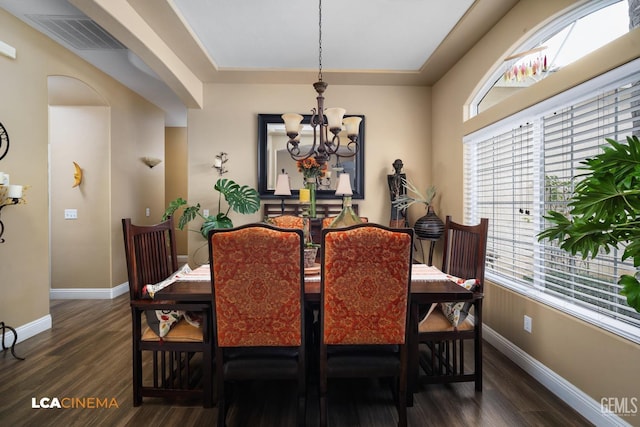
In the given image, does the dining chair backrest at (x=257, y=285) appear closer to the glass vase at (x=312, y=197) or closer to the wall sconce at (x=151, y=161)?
the glass vase at (x=312, y=197)

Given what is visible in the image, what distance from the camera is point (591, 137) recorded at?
5.82 feet

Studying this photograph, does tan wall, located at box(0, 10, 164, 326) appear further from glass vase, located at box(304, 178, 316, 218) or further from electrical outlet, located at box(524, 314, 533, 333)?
electrical outlet, located at box(524, 314, 533, 333)

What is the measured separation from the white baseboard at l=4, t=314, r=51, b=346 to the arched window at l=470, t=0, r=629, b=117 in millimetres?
4694

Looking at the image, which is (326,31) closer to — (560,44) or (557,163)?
(560,44)

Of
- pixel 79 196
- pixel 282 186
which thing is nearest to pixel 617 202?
pixel 282 186

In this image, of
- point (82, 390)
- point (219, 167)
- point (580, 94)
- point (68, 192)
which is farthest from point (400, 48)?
point (68, 192)

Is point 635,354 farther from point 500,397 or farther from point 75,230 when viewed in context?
point 75,230

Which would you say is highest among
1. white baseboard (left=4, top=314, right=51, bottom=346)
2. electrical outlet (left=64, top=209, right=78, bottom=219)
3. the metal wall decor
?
the metal wall decor

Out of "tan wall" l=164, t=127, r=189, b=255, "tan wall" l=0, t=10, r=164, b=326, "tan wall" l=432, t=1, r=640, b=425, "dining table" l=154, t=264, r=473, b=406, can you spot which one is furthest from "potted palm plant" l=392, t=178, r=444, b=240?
"tan wall" l=164, t=127, r=189, b=255

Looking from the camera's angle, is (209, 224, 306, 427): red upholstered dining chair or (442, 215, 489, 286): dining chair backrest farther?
(442, 215, 489, 286): dining chair backrest

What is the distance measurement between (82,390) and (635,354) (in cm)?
320

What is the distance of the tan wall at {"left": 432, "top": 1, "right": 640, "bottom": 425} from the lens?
5.10 feet

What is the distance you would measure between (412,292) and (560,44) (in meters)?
2.03

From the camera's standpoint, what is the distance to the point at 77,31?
279 cm
